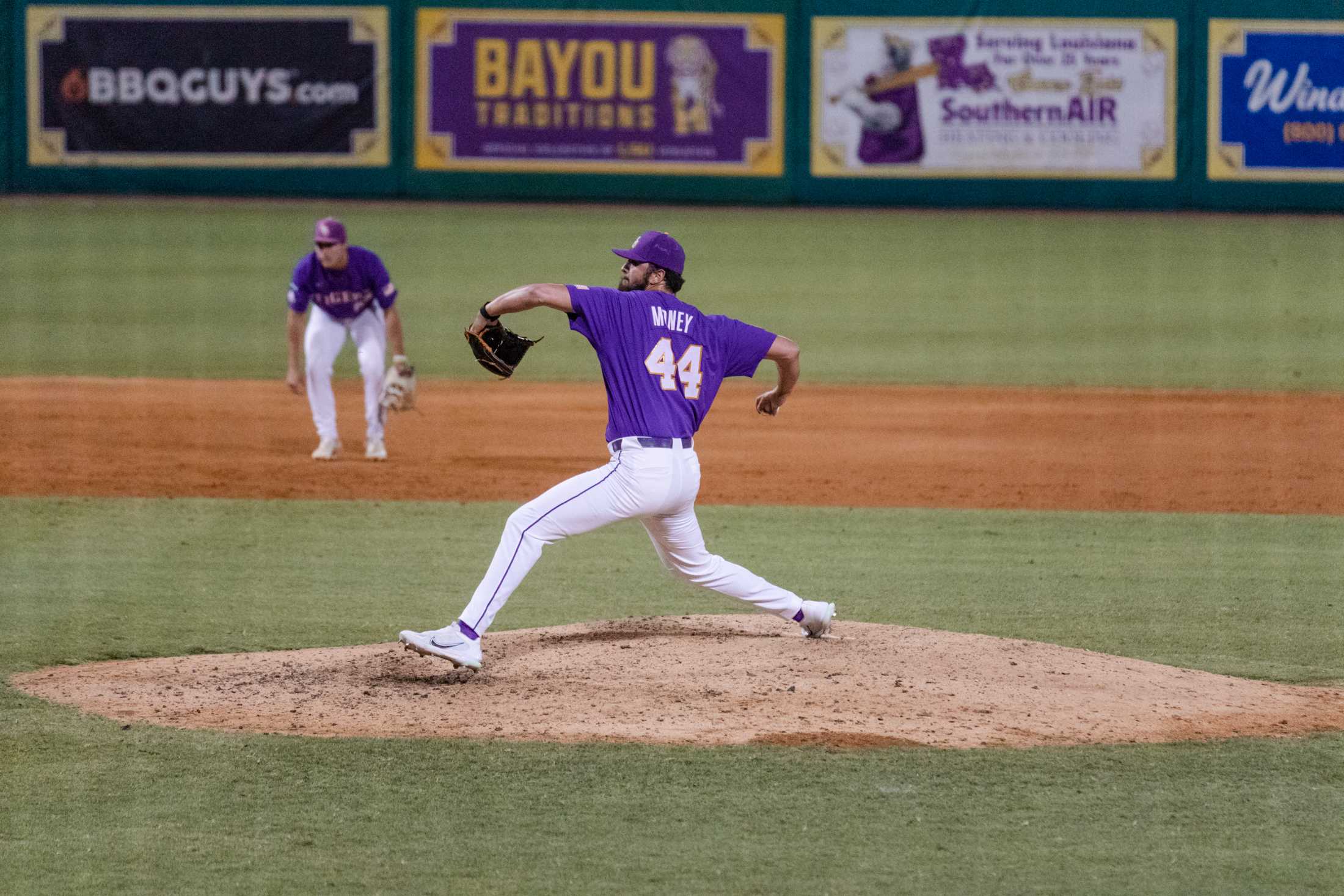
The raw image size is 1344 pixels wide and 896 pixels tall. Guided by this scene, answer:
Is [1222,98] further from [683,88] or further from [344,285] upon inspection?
[344,285]

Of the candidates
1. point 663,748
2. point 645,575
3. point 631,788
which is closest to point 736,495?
point 645,575

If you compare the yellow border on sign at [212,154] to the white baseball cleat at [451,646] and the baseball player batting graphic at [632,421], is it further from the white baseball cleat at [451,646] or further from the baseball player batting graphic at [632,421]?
the white baseball cleat at [451,646]

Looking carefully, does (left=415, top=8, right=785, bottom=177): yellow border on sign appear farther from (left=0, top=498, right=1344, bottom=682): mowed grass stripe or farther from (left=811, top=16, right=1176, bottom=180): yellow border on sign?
(left=0, top=498, right=1344, bottom=682): mowed grass stripe

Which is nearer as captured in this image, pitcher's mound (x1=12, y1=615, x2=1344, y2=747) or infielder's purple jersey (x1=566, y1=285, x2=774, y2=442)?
pitcher's mound (x1=12, y1=615, x2=1344, y2=747)

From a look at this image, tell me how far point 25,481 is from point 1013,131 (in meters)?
16.6

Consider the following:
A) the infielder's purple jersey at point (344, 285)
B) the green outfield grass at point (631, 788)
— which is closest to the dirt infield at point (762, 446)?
the infielder's purple jersey at point (344, 285)

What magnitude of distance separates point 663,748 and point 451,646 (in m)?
0.92

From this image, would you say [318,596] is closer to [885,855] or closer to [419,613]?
[419,613]

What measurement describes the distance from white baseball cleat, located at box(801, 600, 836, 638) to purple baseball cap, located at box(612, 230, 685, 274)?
1.35 m

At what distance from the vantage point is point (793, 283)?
69.1ft

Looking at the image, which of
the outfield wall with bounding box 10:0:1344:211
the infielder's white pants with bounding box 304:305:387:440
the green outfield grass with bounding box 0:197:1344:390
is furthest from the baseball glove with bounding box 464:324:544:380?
the outfield wall with bounding box 10:0:1344:211

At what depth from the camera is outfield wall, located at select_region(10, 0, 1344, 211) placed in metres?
24.4

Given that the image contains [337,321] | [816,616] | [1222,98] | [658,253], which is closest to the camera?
[658,253]

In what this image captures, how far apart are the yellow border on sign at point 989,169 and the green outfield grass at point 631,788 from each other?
55.5 feet
